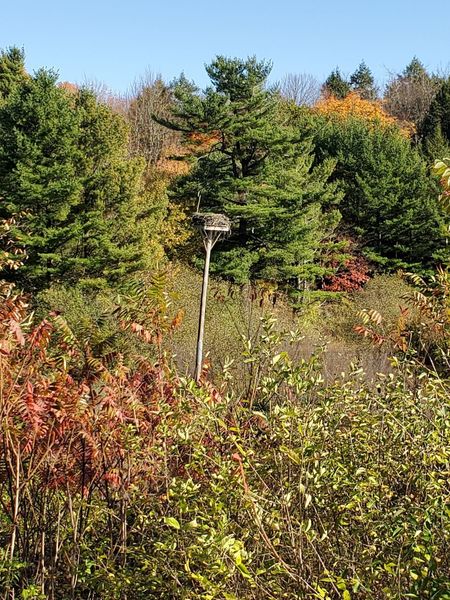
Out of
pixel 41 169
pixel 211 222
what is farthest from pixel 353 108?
pixel 211 222

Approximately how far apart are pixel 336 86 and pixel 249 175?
95.1ft

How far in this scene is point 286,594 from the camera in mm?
2271

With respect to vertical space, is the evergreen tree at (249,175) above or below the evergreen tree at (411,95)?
below

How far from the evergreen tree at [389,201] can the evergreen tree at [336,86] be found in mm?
20480

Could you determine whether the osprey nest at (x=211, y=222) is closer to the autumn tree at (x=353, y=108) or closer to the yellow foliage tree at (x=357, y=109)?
the autumn tree at (x=353, y=108)

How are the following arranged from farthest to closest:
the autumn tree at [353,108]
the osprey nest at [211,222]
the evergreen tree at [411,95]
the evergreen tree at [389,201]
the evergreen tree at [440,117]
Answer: the evergreen tree at [411,95] < the autumn tree at [353,108] < the evergreen tree at [440,117] < the evergreen tree at [389,201] < the osprey nest at [211,222]

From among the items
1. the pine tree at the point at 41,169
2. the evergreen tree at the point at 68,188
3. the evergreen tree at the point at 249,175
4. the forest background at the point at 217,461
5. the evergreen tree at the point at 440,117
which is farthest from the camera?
the evergreen tree at the point at 440,117

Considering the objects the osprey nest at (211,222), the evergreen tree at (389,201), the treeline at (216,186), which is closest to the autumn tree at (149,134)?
the treeline at (216,186)

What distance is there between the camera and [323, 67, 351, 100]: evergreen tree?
47556 mm

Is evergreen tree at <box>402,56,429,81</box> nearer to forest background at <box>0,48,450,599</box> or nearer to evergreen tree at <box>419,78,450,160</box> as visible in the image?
evergreen tree at <box>419,78,450,160</box>

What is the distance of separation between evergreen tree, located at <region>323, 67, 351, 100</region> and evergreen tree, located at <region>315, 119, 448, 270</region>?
2048cm

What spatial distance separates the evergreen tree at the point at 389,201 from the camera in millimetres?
26578

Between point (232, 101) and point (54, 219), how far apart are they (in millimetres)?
7334

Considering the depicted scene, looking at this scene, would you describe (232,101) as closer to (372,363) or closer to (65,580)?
(372,363)
